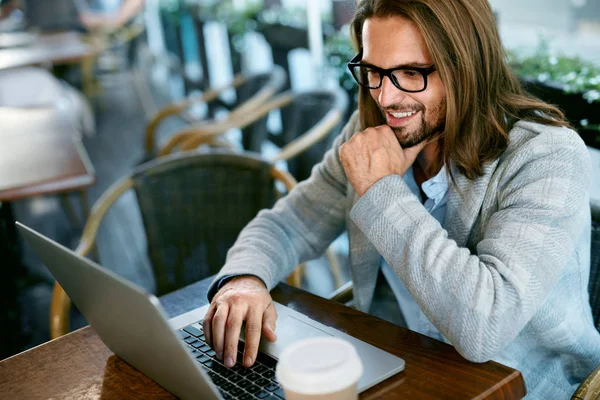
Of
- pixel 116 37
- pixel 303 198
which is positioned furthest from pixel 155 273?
pixel 116 37

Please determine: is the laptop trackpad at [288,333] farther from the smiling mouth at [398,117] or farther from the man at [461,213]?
the smiling mouth at [398,117]

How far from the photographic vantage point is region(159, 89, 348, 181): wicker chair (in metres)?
2.67

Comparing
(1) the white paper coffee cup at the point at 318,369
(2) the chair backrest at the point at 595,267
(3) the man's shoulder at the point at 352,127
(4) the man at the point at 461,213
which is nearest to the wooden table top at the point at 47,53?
(3) the man's shoulder at the point at 352,127

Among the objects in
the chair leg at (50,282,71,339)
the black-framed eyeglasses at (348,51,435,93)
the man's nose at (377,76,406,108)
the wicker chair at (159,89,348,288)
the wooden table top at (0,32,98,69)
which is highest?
the black-framed eyeglasses at (348,51,435,93)

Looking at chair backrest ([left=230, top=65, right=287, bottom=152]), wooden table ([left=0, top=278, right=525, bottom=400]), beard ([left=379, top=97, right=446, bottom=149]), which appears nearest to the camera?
wooden table ([left=0, top=278, right=525, bottom=400])

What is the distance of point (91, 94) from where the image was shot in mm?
6949

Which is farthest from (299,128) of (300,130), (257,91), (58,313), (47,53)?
(47,53)

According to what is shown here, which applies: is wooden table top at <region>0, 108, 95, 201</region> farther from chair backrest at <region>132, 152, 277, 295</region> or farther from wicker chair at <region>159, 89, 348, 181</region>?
wicker chair at <region>159, 89, 348, 181</region>

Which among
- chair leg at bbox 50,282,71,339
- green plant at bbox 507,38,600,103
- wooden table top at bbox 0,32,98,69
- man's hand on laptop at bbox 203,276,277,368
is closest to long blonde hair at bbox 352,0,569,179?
man's hand on laptop at bbox 203,276,277,368

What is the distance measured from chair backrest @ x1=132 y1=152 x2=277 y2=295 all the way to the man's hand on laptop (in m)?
0.80

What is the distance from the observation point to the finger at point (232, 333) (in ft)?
3.74

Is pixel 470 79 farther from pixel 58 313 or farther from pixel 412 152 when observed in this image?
pixel 58 313

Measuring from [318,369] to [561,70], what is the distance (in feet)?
6.24

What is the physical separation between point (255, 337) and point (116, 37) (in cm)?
668
